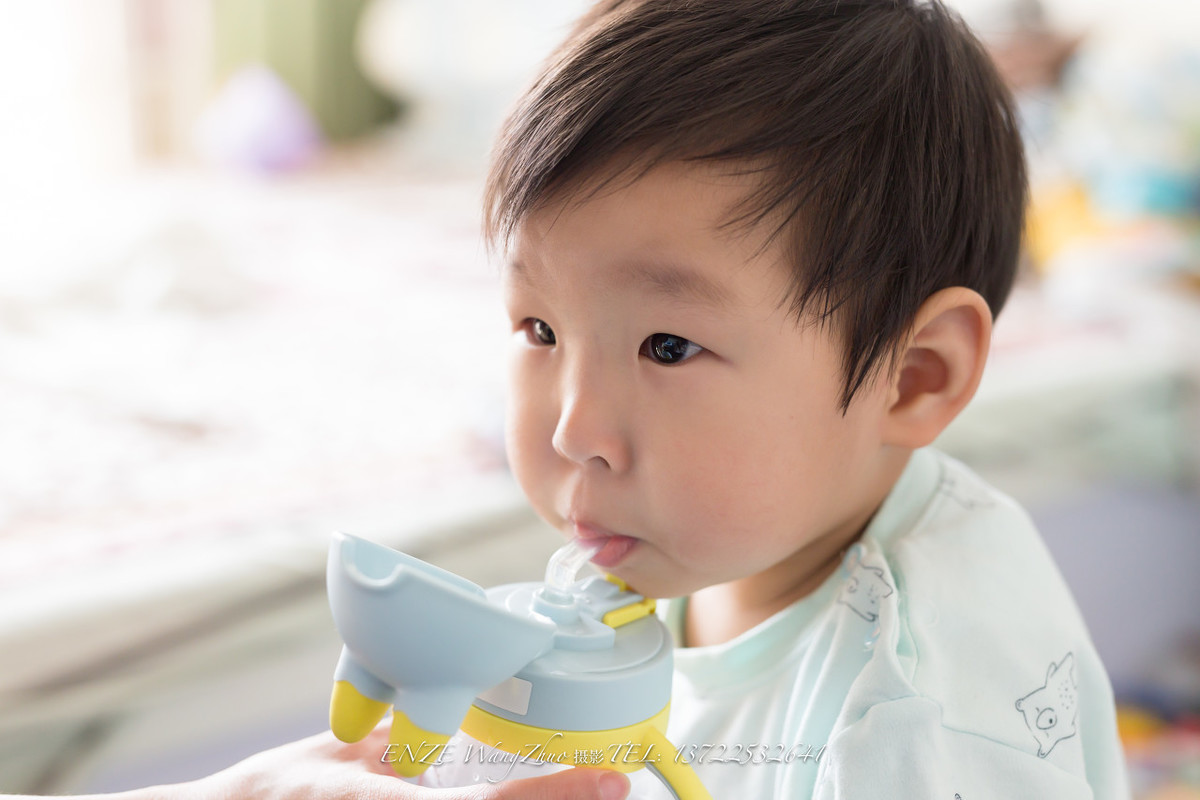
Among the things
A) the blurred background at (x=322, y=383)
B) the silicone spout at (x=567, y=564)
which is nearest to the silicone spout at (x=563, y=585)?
the silicone spout at (x=567, y=564)

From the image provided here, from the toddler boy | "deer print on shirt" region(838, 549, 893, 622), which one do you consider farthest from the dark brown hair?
"deer print on shirt" region(838, 549, 893, 622)

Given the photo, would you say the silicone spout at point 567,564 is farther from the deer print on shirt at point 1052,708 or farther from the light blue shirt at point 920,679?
the deer print on shirt at point 1052,708

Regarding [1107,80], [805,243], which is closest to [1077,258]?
[1107,80]

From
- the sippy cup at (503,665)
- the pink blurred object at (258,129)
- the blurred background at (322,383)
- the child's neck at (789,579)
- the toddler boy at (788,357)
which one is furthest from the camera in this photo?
the pink blurred object at (258,129)

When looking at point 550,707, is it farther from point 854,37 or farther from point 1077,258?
point 1077,258

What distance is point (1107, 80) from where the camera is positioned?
1943 mm

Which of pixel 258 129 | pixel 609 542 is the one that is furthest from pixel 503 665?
pixel 258 129

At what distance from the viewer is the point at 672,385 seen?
0.62 m

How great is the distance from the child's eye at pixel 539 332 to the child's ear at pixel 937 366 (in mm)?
218

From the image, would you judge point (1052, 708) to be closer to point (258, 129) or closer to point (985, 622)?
point (985, 622)

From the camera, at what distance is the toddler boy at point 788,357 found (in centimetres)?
60

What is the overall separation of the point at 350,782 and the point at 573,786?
0.15 m

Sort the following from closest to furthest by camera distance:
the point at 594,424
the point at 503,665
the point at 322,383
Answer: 1. the point at 503,665
2. the point at 594,424
3. the point at 322,383

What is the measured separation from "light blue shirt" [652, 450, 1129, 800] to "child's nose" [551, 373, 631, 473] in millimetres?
174
